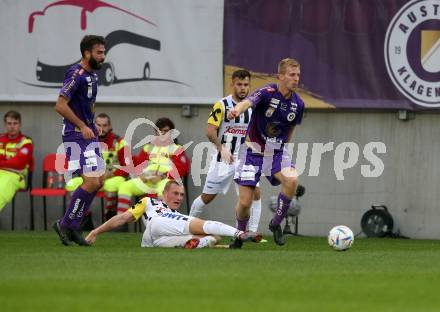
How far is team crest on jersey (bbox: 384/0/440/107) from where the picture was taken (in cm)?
1677

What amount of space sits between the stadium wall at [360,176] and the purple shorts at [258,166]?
4.51 m

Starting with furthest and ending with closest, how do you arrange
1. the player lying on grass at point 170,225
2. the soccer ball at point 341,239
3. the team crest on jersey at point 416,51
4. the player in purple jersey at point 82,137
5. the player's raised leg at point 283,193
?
the team crest on jersey at point 416,51 < the player's raised leg at point 283,193 < the player in purple jersey at point 82,137 < the player lying on grass at point 170,225 < the soccer ball at point 341,239

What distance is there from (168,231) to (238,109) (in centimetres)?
151

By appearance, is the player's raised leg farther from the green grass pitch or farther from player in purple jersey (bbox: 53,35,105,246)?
player in purple jersey (bbox: 53,35,105,246)

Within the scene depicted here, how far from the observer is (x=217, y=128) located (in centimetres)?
1420

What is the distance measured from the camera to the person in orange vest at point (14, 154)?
17.5 m

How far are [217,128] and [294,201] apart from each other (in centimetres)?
277

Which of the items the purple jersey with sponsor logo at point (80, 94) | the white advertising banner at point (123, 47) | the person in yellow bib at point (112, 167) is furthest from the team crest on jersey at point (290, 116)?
the person in yellow bib at point (112, 167)

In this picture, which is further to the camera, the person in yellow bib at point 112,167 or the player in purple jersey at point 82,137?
the person in yellow bib at point 112,167

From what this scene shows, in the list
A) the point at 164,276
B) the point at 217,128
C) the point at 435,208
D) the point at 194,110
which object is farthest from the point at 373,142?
the point at 164,276

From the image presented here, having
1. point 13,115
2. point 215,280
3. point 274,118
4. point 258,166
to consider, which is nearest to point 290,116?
point 274,118

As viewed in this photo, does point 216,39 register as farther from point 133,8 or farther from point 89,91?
point 89,91

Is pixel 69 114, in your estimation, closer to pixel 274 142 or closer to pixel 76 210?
pixel 76 210

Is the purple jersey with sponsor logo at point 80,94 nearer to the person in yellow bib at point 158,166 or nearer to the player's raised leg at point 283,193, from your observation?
the player's raised leg at point 283,193
